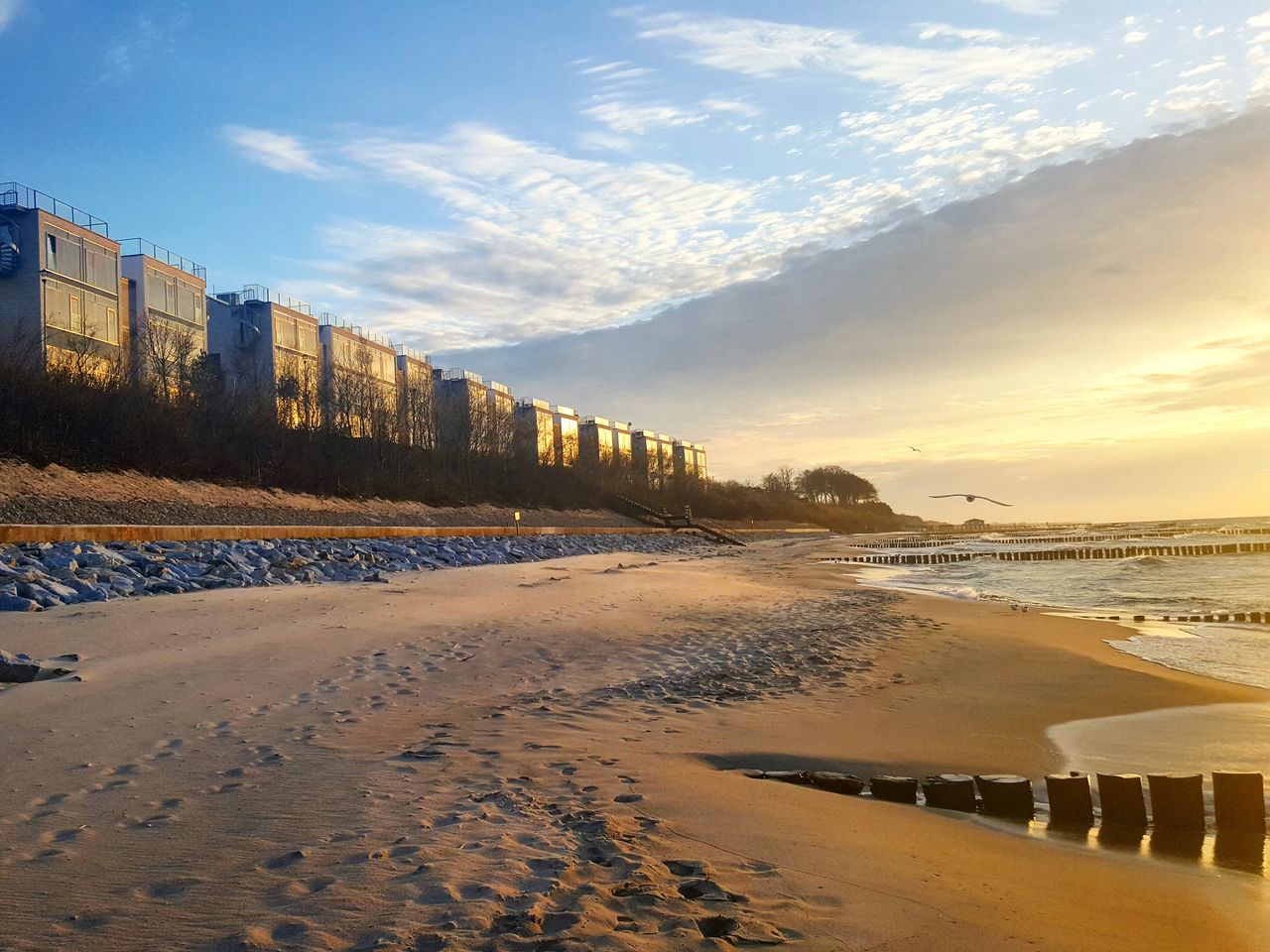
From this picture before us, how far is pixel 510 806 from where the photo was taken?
402 cm

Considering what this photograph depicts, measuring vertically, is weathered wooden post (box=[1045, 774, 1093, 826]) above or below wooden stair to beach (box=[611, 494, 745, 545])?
below

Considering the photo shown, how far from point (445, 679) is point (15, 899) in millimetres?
4446

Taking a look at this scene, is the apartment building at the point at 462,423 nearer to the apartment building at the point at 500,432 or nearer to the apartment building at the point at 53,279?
the apartment building at the point at 500,432

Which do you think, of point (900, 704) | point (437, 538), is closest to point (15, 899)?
point (900, 704)

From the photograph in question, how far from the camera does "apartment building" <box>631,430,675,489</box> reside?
289ft

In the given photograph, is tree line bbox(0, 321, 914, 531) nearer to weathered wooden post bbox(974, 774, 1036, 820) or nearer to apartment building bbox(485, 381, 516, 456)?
apartment building bbox(485, 381, 516, 456)

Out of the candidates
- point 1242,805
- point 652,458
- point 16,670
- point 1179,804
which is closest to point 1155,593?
point 1242,805

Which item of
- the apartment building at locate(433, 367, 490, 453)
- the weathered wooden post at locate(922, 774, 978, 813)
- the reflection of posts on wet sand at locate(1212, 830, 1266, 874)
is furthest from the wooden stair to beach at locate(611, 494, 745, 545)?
the reflection of posts on wet sand at locate(1212, 830, 1266, 874)

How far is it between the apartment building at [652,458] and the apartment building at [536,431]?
31.2 feet

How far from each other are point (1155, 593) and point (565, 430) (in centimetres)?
7756

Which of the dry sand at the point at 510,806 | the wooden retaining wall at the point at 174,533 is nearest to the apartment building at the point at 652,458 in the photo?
the wooden retaining wall at the point at 174,533

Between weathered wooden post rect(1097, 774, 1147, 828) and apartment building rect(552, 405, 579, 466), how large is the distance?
78877 millimetres

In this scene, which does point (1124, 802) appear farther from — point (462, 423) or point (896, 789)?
point (462, 423)

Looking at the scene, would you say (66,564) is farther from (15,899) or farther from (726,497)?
(726,497)
